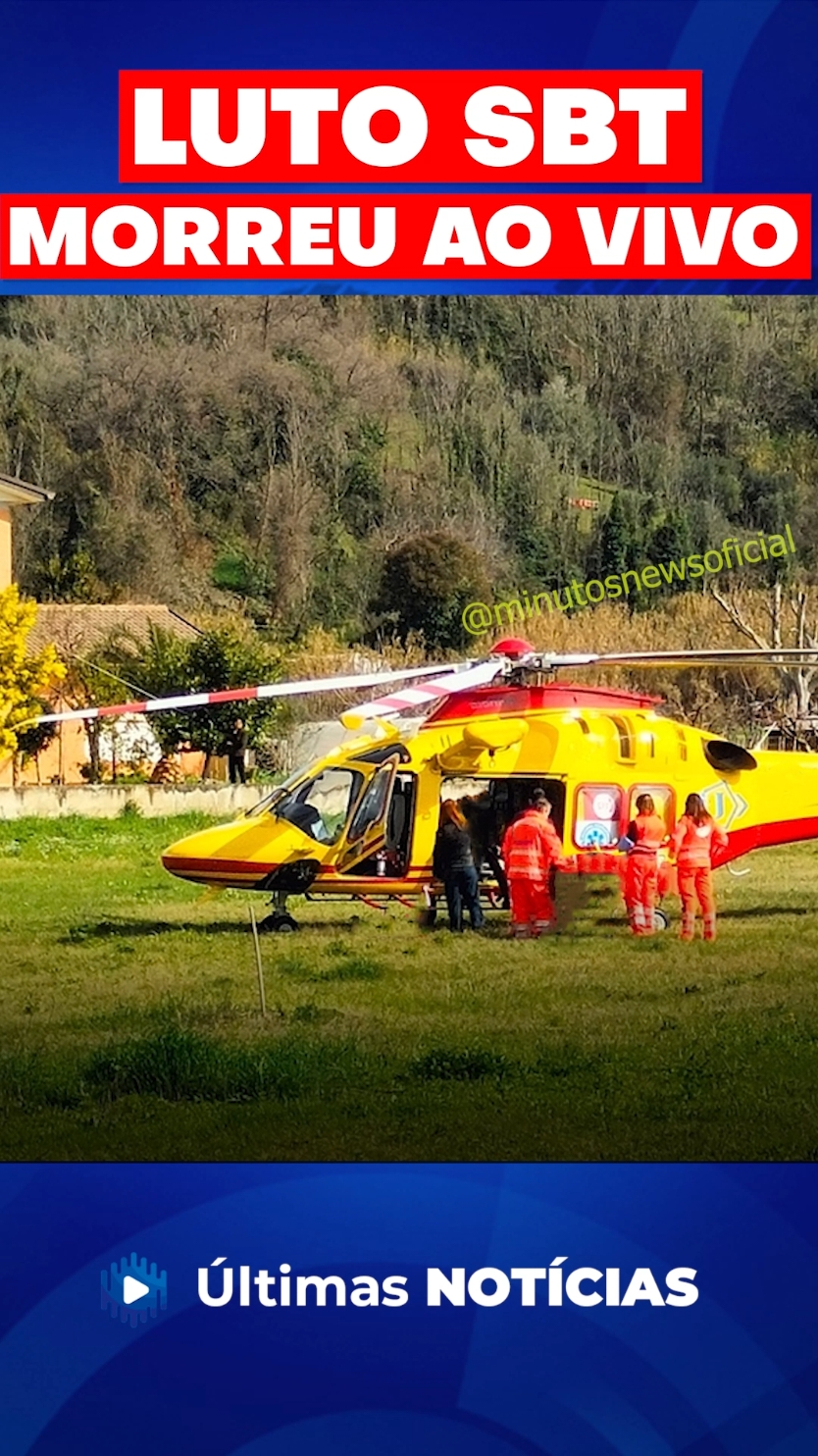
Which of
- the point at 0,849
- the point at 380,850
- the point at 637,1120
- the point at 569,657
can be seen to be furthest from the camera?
the point at 0,849

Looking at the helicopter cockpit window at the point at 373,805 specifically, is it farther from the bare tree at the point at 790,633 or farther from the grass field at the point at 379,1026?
the bare tree at the point at 790,633

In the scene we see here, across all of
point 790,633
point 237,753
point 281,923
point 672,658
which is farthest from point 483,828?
point 790,633

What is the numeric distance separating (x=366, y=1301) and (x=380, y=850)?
4.18 meters

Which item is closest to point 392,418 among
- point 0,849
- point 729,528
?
point 729,528

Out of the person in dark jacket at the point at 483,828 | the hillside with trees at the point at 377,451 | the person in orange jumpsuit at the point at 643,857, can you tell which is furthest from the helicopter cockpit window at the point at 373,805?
the hillside with trees at the point at 377,451

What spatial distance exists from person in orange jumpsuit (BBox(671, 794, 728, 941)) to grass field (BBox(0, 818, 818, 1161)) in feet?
0.63

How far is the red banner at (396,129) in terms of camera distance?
35.3 ft

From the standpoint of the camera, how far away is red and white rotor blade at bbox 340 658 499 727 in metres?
10.9

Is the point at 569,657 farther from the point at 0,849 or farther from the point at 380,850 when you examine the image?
the point at 0,849

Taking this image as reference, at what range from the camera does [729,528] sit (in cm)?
1598

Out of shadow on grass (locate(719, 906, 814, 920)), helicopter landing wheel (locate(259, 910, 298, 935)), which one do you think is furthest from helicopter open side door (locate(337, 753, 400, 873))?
shadow on grass (locate(719, 906, 814, 920))

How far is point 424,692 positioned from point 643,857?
220 cm

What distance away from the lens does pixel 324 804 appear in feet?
41.0

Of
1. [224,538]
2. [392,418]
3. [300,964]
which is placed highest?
[392,418]
